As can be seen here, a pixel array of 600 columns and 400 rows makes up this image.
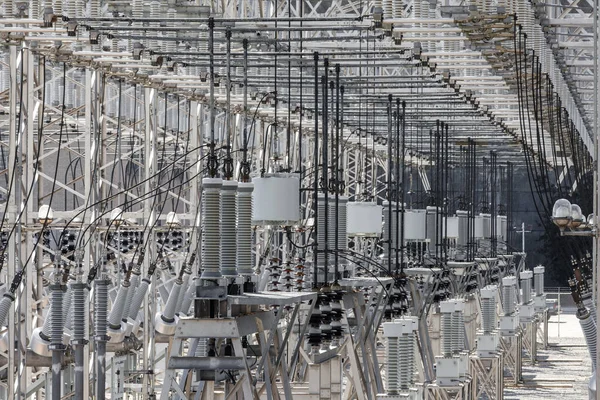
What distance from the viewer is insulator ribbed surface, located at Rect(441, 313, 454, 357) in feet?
59.2

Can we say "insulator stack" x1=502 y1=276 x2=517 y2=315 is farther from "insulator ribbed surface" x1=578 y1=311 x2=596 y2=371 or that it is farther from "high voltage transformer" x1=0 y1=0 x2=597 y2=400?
"insulator ribbed surface" x1=578 y1=311 x2=596 y2=371

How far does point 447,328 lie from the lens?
18531mm

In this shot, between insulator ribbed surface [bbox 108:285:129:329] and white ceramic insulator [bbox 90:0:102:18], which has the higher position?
white ceramic insulator [bbox 90:0:102:18]

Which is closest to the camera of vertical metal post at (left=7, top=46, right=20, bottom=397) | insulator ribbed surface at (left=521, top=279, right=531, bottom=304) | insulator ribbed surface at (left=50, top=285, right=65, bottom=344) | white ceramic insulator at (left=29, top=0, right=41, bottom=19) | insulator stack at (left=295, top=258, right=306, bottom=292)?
insulator ribbed surface at (left=50, top=285, right=65, bottom=344)

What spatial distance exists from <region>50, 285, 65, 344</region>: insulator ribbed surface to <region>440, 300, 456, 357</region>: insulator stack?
8093mm

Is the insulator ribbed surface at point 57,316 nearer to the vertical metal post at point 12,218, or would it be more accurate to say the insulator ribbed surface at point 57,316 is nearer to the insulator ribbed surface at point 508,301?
the vertical metal post at point 12,218

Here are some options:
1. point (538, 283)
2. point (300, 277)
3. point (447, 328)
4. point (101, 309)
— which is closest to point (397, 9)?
point (101, 309)

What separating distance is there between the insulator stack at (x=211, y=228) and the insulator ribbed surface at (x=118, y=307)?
310cm

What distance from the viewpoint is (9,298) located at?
10625 mm

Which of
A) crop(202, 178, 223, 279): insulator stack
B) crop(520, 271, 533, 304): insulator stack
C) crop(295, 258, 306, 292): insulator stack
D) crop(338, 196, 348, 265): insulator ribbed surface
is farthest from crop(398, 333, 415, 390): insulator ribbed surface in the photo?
crop(520, 271, 533, 304): insulator stack

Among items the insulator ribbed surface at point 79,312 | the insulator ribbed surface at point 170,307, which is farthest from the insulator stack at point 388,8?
the insulator ribbed surface at point 170,307

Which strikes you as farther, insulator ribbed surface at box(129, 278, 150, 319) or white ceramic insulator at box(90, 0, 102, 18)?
insulator ribbed surface at box(129, 278, 150, 319)

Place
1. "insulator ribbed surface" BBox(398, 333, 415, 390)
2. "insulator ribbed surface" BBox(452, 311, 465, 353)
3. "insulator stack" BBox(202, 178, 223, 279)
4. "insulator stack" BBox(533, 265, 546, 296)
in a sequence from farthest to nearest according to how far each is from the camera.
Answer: "insulator stack" BBox(533, 265, 546, 296) < "insulator ribbed surface" BBox(452, 311, 465, 353) < "insulator ribbed surface" BBox(398, 333, 415, 390) < "insulator stack" BBox(202, 178, 223, 279)

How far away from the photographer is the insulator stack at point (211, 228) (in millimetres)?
9805
